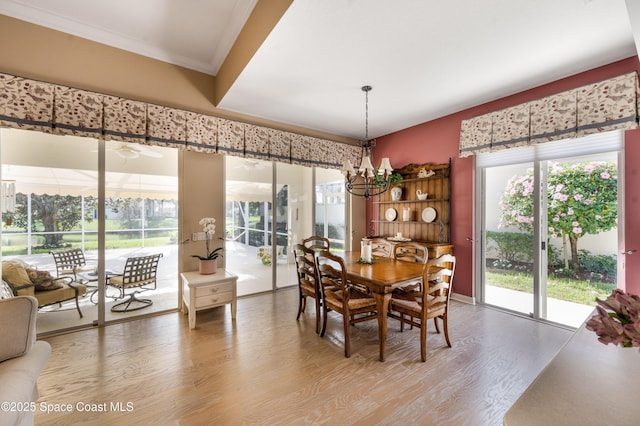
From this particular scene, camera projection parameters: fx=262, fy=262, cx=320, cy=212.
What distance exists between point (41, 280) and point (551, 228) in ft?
19.4

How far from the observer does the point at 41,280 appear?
2850 millimetres

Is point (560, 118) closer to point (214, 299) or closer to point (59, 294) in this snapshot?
point (214, 299)

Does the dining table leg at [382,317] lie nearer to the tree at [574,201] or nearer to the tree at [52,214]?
the tree at [574,201]

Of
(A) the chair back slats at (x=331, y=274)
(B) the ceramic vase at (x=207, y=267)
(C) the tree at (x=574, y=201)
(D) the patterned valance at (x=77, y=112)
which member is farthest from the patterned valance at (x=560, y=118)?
(D) the patterned valance at (x=77, y=112)

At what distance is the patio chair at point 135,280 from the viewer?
126 inches

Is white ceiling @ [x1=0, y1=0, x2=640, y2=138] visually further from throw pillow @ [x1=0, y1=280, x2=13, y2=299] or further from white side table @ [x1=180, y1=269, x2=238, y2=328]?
throw pillow @ [x1=0, y1=280, x2=13, y2=299]

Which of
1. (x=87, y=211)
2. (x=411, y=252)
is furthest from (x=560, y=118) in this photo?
(x=87, y=211)

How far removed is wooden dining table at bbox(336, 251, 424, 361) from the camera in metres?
2.34

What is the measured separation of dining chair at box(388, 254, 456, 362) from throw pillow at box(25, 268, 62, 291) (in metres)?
3.71

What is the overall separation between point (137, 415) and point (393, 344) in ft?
7.13

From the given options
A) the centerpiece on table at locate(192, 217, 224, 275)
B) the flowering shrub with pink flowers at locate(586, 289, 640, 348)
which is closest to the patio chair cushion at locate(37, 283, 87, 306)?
the centerpiece on table at locate(192, 217, 224, 275)

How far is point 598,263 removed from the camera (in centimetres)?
291

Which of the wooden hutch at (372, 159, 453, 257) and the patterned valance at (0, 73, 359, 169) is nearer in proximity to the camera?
the patterned valance at (0, 73, 359, 169)

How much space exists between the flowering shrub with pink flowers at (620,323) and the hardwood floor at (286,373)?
1.47m
